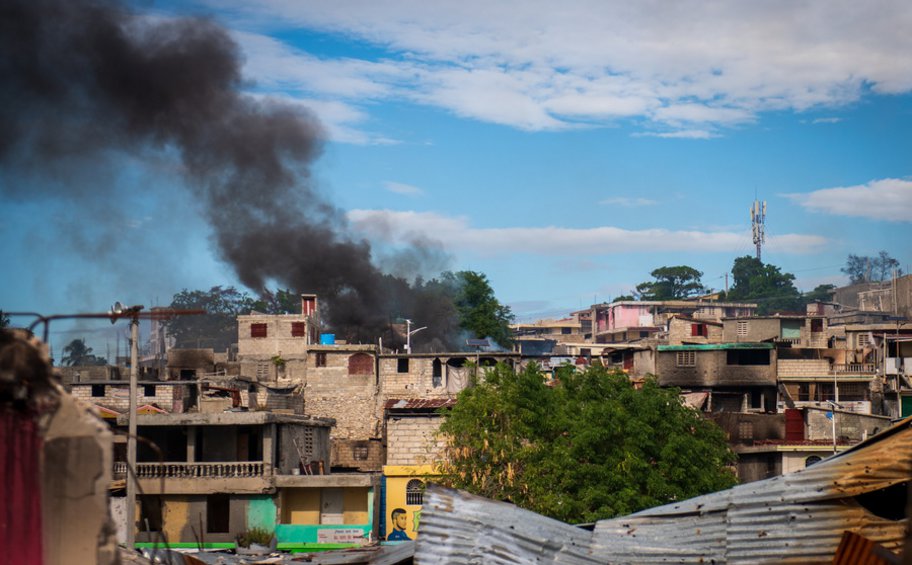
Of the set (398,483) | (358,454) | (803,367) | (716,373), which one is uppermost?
(803,367)

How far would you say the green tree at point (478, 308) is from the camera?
257ft

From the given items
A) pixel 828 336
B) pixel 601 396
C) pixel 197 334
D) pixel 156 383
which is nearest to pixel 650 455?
pixel 601 396

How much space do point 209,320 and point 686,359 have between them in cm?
6506

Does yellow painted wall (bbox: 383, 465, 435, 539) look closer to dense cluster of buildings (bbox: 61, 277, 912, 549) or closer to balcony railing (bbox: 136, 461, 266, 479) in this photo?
dense cluster of buildings (bbox: 61, 277, 912, 549)

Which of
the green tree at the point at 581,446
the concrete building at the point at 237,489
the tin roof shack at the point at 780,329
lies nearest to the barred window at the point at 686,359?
the tin roof shack at the point at 780,329

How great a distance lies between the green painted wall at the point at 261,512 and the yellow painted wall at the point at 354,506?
7.44 ft

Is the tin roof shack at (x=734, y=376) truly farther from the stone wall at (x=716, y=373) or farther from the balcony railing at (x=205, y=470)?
the balcony railing at (x=205, y=470)

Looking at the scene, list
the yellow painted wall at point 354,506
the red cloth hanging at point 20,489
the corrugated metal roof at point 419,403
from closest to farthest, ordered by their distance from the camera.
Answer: the red cloth hanging at point 20,489
the yellow painted wall at point 354,506
the corrugated metal roof at point 419,403

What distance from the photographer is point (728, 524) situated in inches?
398

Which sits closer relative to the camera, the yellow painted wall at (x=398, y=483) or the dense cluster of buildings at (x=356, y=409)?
the dense cluster of buildings at (x=356, y=409)

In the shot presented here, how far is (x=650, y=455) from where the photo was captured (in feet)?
100

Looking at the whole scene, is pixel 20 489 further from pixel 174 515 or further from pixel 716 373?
pixel 716 373

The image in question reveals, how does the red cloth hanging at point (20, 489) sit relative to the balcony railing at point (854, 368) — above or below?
below

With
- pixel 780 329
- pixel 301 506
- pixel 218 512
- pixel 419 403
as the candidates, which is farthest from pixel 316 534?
pixel 780 329
